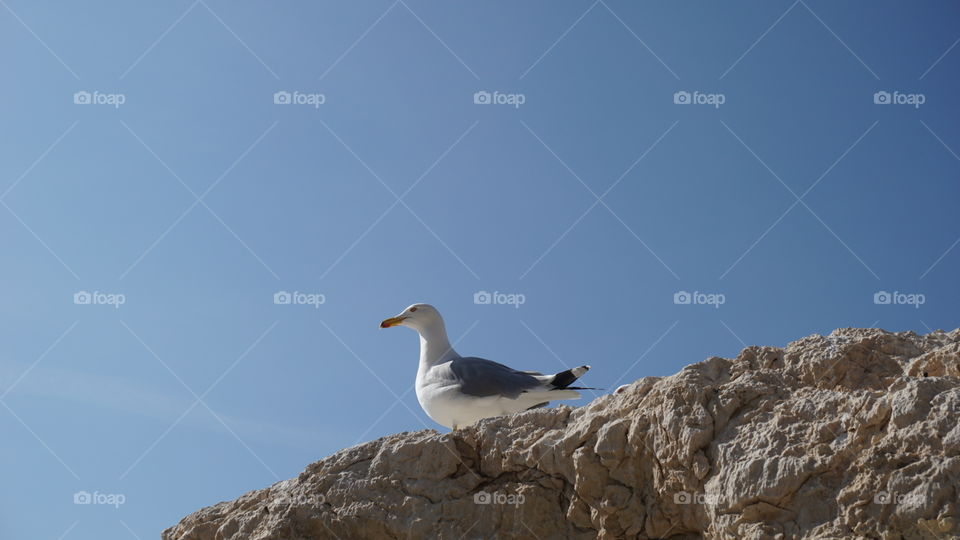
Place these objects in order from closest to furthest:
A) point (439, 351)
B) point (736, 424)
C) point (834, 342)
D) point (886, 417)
A: point (886, 417)
point (736, 424)
point (834, 342)
point (439, 351)

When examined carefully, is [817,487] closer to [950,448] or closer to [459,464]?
[950,448]

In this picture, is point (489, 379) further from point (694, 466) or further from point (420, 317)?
point (694, 466)

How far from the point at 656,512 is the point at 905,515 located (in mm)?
1317

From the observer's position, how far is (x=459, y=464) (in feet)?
17.5

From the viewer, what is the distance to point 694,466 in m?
4.35

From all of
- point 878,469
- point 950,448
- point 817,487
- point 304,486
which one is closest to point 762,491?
point 817,487
